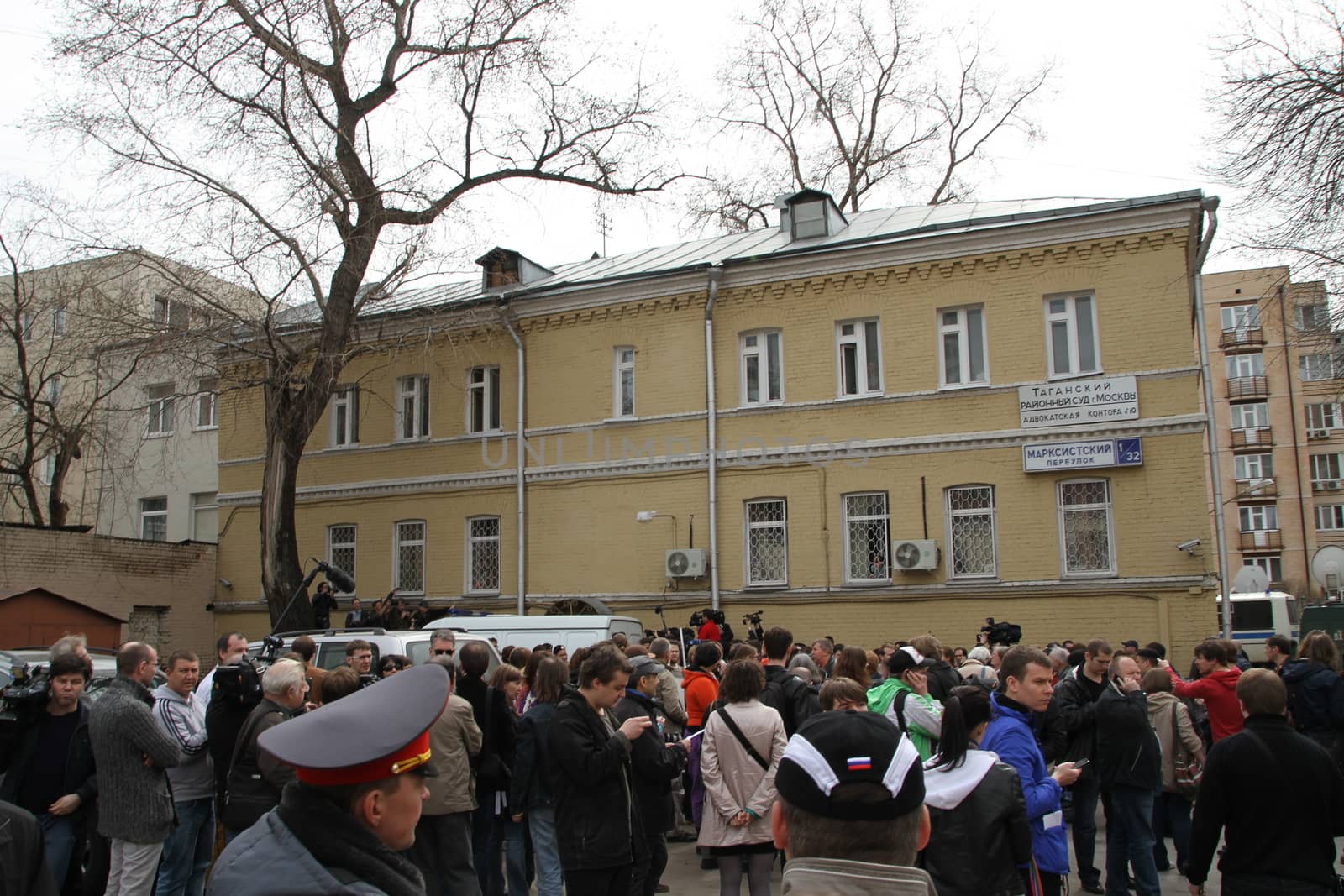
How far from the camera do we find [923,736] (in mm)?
7668

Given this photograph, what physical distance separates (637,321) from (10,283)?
57.4ft

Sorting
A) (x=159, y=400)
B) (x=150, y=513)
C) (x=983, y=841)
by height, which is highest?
(x=159, y=400)

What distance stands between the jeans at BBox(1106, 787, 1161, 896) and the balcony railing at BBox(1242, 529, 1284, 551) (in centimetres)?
5654

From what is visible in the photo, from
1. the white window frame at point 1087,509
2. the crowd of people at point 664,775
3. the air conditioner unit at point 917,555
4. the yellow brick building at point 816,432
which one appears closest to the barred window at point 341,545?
the yellow brick building at point 816,432

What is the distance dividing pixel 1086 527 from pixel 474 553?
43.0 ft

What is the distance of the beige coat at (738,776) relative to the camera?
663 centimetres

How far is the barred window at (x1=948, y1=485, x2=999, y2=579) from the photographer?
20.1 m

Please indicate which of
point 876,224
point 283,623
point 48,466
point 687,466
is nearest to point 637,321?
point 687,466

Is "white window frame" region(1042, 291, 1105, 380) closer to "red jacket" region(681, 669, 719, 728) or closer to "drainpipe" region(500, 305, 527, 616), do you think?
"drainpipe" region(500, 305, 527, 616)

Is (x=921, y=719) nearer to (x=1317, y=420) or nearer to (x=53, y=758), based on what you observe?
(x=53, y=758)

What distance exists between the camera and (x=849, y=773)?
9.23ft

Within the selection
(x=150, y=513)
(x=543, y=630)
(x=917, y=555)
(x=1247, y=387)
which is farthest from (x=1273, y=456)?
(x=150, y=513)

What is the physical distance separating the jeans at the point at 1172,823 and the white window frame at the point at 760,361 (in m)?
13.7

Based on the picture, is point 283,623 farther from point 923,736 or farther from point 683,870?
point 923,736
